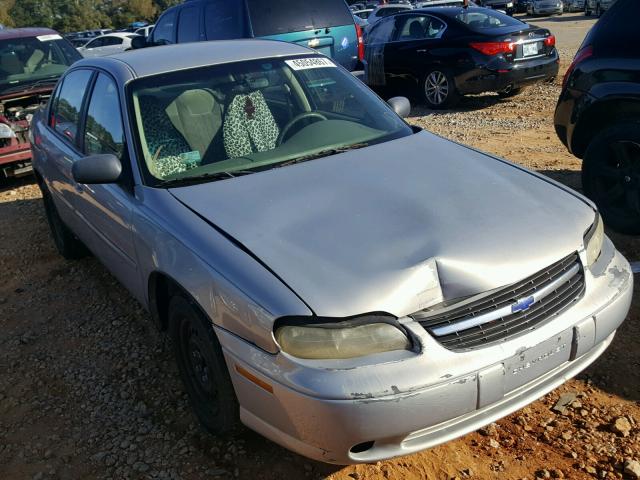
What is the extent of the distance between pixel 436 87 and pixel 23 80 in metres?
5.81

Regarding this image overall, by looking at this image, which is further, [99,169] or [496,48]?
[496,48]

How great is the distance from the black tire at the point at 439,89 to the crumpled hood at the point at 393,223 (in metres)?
6.48

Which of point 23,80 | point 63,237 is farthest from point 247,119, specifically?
point 23,80

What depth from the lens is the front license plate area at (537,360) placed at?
7.29 ft

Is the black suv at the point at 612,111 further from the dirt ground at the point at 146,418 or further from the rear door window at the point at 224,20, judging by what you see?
the rear door window at the point at 224,20

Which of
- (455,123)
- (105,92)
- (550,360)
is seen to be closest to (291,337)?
(550,360)

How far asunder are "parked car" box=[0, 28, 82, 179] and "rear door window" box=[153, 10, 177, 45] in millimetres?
2130

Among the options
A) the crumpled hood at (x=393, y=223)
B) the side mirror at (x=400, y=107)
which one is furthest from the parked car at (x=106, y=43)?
the crumpled hood at (x=393, y=223)

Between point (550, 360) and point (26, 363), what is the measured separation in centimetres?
300

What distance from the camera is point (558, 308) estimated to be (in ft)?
7.79

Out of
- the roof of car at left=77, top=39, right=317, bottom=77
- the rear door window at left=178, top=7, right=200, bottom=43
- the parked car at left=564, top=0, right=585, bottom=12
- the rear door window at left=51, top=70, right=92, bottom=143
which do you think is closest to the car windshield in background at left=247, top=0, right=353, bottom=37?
the rear door window at left=178, top=7, right=200, bottom=43

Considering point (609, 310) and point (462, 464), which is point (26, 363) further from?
point (609, 310)

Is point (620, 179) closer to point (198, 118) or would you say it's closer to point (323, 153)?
point (323, 153)

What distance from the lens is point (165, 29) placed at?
10430 millimetres
